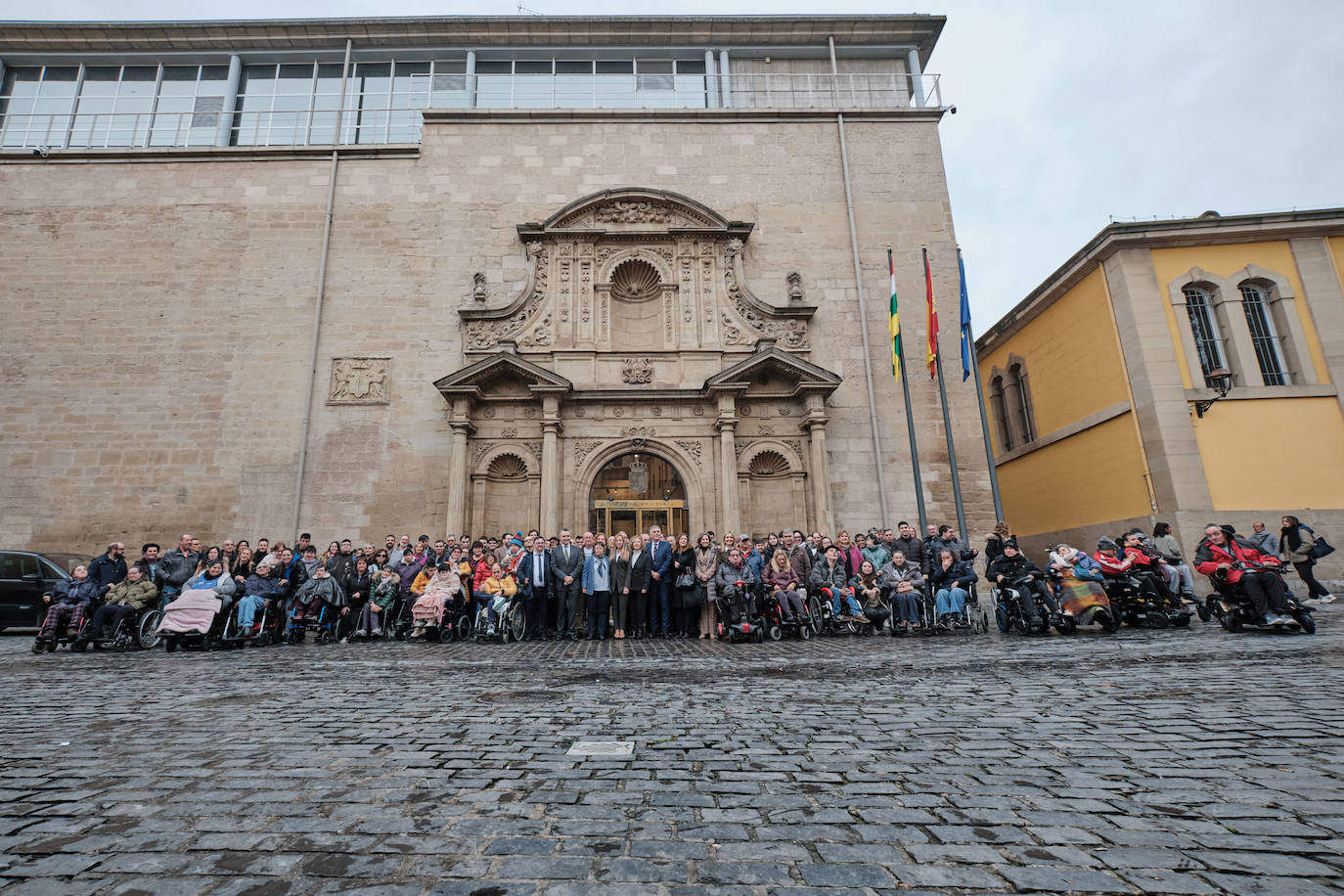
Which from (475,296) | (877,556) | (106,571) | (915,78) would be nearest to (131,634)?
(106,571)

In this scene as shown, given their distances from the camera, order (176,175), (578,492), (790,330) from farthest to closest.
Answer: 1. (176,175)
2. (790,330)
3. (578,492)

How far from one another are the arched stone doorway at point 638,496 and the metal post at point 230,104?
15577 mm

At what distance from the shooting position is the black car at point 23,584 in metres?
11.8

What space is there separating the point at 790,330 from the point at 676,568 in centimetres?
883

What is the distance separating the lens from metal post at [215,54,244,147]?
1998 centimetres

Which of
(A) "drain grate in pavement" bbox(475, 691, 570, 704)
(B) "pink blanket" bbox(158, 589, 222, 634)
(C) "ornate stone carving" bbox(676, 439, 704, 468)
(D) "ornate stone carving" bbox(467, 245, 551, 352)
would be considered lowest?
(A) "drain grate in pavement" bbox(475, 691, 570, 704)

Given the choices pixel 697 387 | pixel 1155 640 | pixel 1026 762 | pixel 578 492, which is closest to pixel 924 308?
pixel 697 387

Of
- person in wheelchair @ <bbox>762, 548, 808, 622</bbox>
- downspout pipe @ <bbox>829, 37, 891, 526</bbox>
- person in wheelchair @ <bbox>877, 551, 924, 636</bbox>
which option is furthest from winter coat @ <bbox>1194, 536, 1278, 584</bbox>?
downspout pipe @ <bbox>829, 37, 891, 526</bbox>

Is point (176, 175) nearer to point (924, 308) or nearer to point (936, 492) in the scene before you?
point (924, 308)

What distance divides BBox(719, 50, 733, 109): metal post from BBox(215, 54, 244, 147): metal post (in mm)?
14790

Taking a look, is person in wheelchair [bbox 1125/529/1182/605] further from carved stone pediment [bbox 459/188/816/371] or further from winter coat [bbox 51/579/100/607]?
winter coat [bbox 51/579/100/607]

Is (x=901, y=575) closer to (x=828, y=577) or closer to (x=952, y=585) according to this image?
(x=952, y=585)

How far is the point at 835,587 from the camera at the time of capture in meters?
10.8

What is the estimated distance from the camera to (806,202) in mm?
18719
